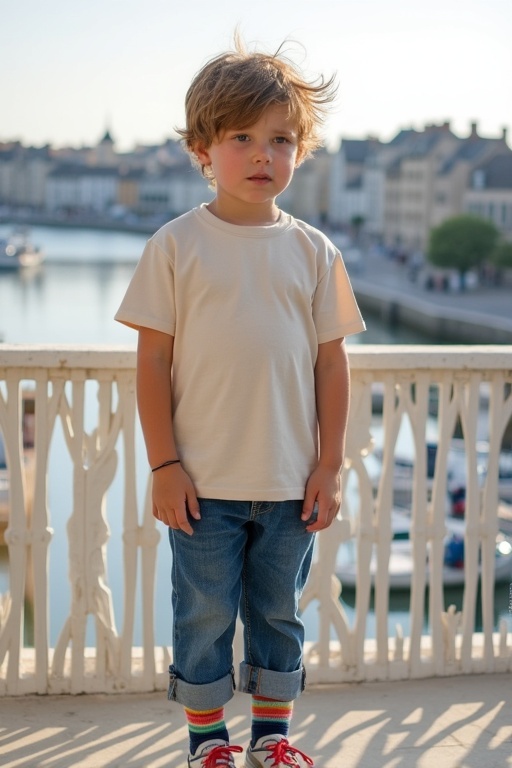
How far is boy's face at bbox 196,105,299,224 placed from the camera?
182cm

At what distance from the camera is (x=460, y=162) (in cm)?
5969

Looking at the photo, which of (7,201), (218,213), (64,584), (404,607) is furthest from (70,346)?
(7,201)

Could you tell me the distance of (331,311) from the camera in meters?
1.94

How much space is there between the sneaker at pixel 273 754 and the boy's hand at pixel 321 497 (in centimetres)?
37

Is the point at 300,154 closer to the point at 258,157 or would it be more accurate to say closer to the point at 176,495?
the point at 258,157

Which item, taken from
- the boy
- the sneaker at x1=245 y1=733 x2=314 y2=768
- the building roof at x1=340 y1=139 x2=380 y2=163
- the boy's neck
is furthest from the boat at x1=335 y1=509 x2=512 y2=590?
the building roof at x1=340 y1=139 x2=380 y2=163

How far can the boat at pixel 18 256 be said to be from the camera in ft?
208

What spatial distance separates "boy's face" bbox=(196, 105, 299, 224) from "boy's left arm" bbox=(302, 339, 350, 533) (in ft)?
0.92

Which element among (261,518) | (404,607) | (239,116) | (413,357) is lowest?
(404,607)

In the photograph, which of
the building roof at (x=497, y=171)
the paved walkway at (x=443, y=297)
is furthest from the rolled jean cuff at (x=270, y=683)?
the building roof at (x=497, y=171)

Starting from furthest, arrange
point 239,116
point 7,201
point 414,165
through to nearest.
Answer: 1. point 7,201
2. point 414,165
3. point 239,116

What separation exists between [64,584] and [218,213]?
12255 millimetres

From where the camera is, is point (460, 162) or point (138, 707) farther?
point (460, 162)

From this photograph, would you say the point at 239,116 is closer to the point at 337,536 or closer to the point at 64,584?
the point at 337,536
